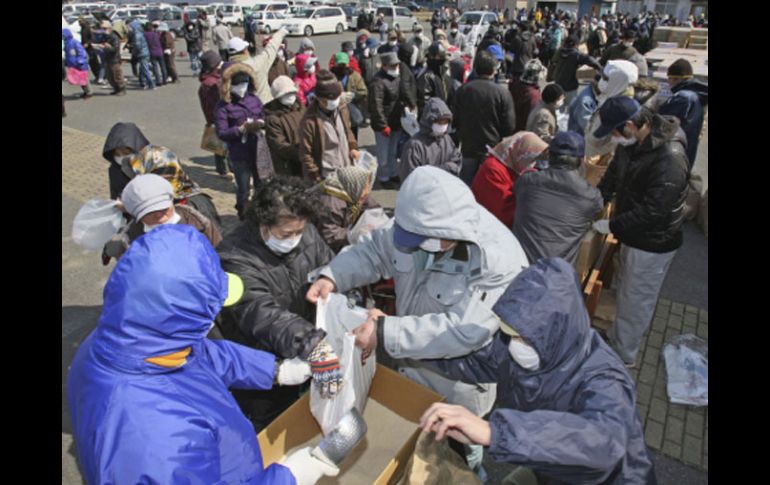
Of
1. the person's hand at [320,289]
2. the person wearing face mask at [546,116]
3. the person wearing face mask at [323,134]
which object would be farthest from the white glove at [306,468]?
the person wearing face mask at [546,116]

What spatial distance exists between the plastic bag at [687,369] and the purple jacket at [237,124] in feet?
15.8

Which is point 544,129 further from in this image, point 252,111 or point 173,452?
point 173,452

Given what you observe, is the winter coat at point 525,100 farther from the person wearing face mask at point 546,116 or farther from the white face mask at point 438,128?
the white face mask at point 438,128

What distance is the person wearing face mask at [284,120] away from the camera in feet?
17.6

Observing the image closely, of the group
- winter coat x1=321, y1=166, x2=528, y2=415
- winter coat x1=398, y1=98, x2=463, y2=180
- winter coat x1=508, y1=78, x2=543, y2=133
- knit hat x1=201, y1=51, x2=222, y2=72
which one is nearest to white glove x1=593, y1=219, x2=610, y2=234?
winter coat x1=321, y1=166, x2=528, y2=415

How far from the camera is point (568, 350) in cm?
188

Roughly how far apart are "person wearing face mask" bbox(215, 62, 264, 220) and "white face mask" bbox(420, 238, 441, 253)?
400 cm

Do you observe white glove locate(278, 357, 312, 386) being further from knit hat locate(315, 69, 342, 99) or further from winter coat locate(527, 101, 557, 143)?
winter coat locate(527, 101, 557, 143)

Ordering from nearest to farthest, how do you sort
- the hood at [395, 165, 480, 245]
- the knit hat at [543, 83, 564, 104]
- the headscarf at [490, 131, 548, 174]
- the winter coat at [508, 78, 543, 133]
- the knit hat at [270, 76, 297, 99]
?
the hood at [395, 165, 480, 245]
the headscarf at [490, 131, 548, 174]
the knit hat at [270, 76, 297, 99]
the knit hat at [543, 83, 564, 104]
the winter coat at [508, 78, 543, 133]

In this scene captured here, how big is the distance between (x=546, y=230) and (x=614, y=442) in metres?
1.87

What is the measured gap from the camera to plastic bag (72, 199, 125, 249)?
3412mm

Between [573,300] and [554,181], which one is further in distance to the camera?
[554,181]
